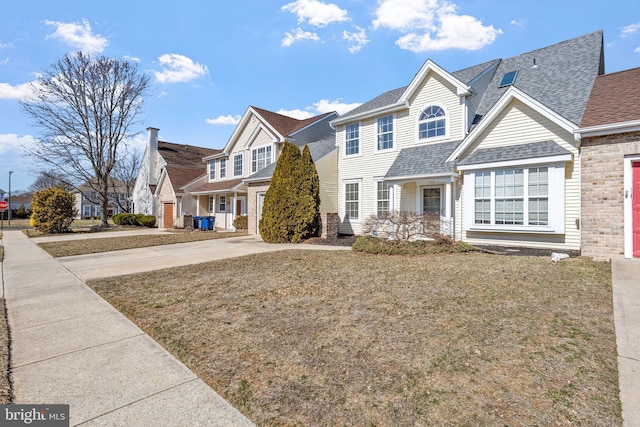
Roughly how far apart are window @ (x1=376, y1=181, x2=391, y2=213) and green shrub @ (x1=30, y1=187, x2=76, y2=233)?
2180 centimetres

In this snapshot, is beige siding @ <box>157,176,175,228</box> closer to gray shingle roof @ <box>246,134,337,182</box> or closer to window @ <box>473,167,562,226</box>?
gray shingle roof @ <box>246,134,337,182</box>

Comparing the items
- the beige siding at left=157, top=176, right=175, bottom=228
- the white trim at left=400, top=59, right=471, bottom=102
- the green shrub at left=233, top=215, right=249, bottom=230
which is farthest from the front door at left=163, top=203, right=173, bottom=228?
the white trim at left=400, top=59, right=471, bottom=102

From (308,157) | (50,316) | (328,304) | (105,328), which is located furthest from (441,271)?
(308,157)

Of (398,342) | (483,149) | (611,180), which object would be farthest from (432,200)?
(398,342)

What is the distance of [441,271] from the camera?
22.2ft

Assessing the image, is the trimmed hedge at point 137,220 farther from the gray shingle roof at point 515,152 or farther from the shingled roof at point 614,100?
the shingled roof at point 614,100

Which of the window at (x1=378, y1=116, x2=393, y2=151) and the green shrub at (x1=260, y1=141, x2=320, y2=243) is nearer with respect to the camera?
the green shrub at (x1=260, y1=141, x2=320, y2=243)

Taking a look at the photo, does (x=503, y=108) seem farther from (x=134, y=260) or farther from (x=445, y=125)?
(x=134, y=260)

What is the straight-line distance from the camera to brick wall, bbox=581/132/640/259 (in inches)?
307

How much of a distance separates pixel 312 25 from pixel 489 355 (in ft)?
40.5

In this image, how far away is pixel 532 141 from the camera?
10328 mm

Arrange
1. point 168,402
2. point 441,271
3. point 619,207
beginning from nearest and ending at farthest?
point 168,402, point 441,271, point 619,207

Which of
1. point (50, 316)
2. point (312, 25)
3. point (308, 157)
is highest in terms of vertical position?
point (312, 25)

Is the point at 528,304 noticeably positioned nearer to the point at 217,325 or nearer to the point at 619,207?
the point at 217,325
